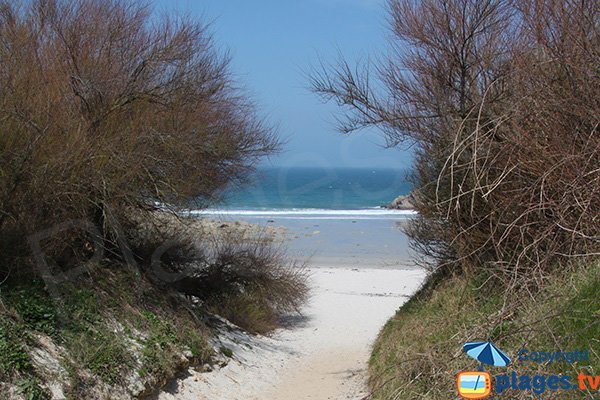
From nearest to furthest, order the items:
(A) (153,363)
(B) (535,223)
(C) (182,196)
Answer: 1. (B) (535,223)
2. (A) (153,363)
3. (C) (182,196)

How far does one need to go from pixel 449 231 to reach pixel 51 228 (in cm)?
624

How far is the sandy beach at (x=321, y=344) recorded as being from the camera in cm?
1073

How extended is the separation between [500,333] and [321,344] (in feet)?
28.2

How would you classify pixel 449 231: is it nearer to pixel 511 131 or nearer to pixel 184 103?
pixel 511 131

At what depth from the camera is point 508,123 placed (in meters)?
8.93

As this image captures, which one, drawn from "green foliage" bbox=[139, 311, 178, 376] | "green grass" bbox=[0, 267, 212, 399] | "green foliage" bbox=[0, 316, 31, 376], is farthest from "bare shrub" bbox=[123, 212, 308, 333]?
"green foliage" bbox=[0, 316, 31, 376]

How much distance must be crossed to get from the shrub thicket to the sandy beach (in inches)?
114

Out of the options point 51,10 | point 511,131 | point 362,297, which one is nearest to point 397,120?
point 511,131

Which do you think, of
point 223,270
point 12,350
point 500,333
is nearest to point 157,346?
point 12,350

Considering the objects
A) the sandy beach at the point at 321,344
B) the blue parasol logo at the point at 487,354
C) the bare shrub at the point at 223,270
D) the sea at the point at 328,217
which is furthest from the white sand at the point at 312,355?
the blue parasol logo at the point at 487,354

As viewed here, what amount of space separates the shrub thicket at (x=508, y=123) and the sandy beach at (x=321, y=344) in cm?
290

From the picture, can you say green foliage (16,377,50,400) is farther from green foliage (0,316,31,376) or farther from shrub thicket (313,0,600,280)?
shrub thicket (313,0,600,280)

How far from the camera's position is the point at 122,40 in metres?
13.8

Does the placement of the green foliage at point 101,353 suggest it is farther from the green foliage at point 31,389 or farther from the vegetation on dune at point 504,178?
the vegetation on dune at point 504,178
